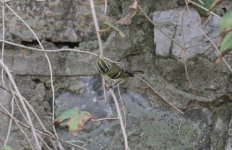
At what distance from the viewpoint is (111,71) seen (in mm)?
988

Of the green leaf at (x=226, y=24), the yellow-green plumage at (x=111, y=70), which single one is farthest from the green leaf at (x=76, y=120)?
the green leaf at (x=226, y=24)

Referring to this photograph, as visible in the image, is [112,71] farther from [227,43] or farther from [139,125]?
[227,43]

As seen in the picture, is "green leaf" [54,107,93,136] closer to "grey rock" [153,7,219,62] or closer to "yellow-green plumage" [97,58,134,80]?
"yellow-green plumage" [97,58,134,80]

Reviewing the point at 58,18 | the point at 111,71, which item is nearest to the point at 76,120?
the point at 111,71

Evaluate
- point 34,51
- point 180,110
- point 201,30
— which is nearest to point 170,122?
point 180,110

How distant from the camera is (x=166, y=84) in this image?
1062mm

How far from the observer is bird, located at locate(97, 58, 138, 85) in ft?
3.18

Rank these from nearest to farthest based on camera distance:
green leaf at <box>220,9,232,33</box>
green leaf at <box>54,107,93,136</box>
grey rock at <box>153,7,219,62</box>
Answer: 1. green leaf at <box>220,9,232,33</box>
2. green leaf at <box>54,107,93,136</box>
3. grey rock at <box>153,7,219,62</box>

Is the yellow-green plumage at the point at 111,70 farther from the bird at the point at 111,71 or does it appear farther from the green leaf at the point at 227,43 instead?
the green leaf at the point at 227,43

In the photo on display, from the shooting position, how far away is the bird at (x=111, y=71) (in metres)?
0.97

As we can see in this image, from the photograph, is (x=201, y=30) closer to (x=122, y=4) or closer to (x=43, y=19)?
(x=122, y=4)

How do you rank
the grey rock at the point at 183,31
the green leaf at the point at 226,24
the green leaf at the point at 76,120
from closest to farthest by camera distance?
the green leaf at the point at 226,24, the green leaf at the point at 76,120, the grey rock at the point at 183,31

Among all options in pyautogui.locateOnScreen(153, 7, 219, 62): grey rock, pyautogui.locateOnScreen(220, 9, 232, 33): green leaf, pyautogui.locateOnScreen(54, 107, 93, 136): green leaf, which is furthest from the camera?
pyautogui.locateOnScreen(153, 7, 219, 62): grey rock

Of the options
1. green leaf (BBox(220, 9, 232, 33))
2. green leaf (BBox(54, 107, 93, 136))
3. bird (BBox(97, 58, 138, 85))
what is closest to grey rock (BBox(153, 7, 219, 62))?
bird (BBox(97, 58, 138, 85))
